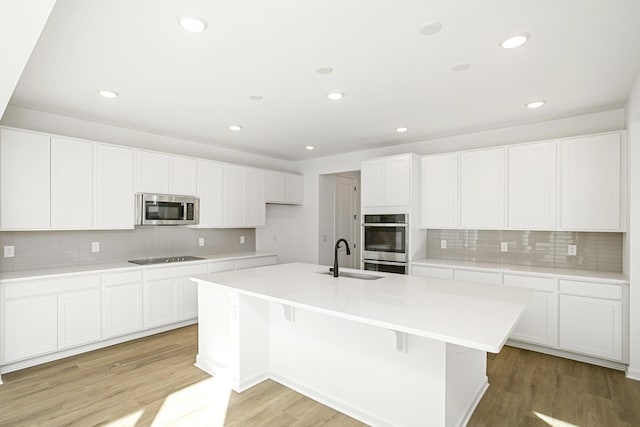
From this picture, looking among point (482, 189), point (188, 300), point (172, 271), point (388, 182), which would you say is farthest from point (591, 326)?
point (172, 271)

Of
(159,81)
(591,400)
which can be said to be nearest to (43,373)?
(159,81)

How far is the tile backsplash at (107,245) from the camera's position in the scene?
3.51 metres

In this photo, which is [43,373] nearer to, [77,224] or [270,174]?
[77,224]

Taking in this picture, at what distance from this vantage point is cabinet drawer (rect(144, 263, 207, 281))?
3.97 metres

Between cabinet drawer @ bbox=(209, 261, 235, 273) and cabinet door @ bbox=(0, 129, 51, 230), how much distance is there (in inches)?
74.0

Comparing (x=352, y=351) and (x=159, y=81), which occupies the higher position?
(x=159, y=81)

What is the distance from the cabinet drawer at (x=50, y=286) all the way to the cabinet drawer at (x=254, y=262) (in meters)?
1.88

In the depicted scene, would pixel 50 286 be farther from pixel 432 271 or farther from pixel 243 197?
pixel 432 271

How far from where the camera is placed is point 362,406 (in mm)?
2336

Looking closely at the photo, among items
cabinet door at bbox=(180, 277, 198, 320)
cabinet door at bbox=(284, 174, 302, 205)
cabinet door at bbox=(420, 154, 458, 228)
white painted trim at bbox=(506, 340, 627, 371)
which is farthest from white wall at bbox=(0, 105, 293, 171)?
white painted trim at bbox=(506, 340, 627, 371)

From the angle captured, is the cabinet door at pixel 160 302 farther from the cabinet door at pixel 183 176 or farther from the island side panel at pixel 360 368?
the island side panel at pixel 360 368

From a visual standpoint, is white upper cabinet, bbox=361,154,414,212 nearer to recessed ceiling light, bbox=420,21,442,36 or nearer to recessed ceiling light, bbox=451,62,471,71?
recessed ceiling light, bbox=451,62,471,71

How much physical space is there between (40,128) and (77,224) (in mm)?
1110

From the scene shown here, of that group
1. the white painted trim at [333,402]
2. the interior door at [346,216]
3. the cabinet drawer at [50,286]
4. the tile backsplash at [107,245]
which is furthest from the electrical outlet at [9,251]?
the interior door at [346,216]
